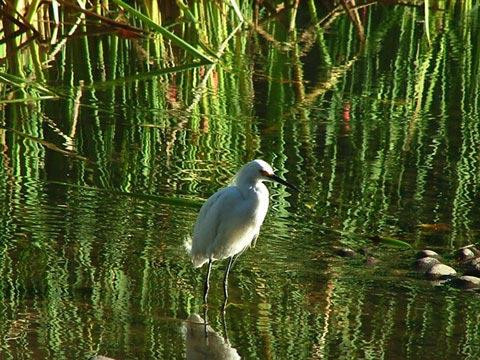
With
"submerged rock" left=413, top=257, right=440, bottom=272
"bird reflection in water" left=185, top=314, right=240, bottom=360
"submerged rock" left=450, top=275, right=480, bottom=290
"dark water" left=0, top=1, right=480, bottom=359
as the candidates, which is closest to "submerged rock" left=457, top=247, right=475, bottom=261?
"dark water" left=0, top=1, right=480, bottom=359

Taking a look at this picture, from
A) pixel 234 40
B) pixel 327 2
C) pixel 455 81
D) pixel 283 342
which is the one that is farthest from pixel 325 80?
pixel 283 342

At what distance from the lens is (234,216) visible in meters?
5.78

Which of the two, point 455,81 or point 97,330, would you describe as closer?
point 97,330

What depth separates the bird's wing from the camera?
5805mm

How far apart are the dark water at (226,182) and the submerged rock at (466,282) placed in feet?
0.25

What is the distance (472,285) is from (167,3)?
29.0ft

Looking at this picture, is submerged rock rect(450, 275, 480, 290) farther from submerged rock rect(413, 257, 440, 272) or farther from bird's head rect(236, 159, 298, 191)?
bird's head rect(236, 159, 298, 191)

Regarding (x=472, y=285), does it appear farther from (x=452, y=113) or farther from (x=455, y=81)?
(x=455, y=81)

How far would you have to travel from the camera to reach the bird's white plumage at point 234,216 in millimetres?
5750

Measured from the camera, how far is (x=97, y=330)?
5023mm

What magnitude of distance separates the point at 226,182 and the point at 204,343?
2.84m

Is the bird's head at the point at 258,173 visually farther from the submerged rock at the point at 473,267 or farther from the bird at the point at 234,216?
the submerged rock at the point at 473,267

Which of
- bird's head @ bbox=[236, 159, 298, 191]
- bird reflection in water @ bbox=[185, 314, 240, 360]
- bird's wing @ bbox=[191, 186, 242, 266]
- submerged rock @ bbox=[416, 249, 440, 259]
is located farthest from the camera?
submerged rock @ bbox=[416, 249, 440, 259]

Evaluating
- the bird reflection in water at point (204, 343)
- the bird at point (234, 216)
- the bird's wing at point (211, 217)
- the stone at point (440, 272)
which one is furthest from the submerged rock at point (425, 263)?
the bird reflection in water at point (204, 343)
